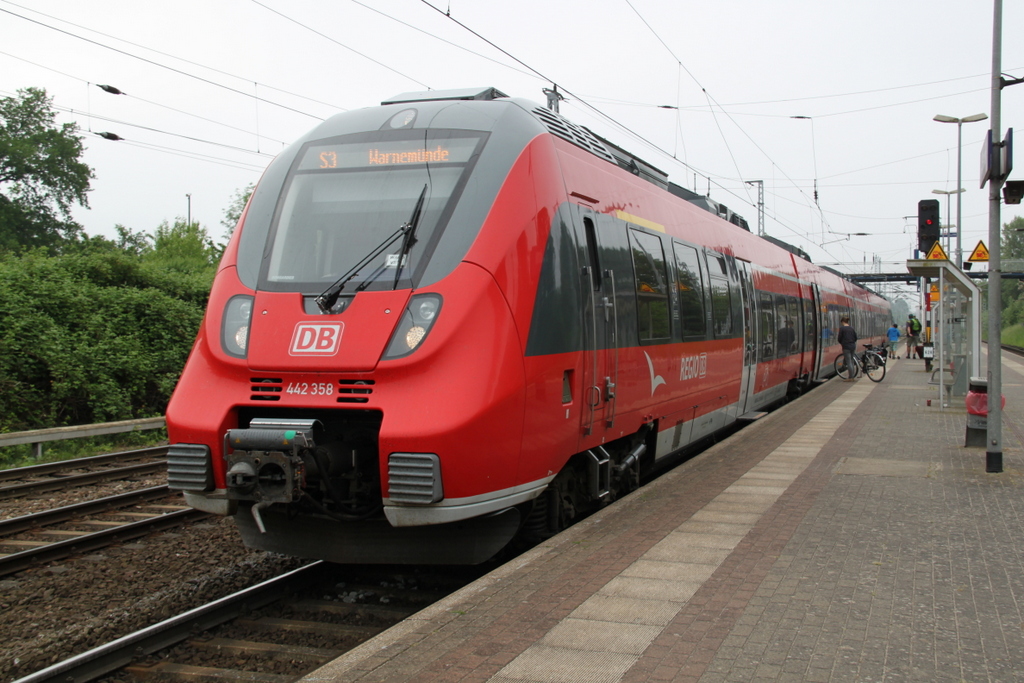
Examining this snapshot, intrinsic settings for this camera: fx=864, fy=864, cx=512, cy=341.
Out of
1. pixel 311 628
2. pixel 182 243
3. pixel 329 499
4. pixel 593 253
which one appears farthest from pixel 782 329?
pixel 182 243

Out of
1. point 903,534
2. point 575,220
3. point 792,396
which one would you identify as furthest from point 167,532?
point 792,396

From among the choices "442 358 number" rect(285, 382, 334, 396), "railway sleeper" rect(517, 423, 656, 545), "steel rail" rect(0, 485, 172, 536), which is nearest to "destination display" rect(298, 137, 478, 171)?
"442 358 number" rect(285, 382, 334, 396)

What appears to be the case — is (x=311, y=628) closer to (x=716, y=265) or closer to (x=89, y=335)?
(x=716, y=265)

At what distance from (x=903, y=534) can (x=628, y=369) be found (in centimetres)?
243

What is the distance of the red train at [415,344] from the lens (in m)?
5.11

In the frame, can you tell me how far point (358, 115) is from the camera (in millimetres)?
6609

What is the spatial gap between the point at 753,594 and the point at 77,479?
8382 mm

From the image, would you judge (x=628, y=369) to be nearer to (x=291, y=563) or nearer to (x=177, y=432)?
(x=291, y=563)

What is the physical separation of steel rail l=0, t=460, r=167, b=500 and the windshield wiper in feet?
19.6

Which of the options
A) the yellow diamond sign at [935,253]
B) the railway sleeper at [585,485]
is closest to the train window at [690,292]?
the railway sleeper at [585,485]

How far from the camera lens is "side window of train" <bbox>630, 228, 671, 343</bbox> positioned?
25.3 ft

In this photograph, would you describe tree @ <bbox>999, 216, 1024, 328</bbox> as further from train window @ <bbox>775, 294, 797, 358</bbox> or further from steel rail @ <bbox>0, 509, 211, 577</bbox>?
steel rail @ <bbox>0, 509, 211, 577</bbox>

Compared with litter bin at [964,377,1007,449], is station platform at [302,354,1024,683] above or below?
below

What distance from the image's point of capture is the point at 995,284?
9398 mm
